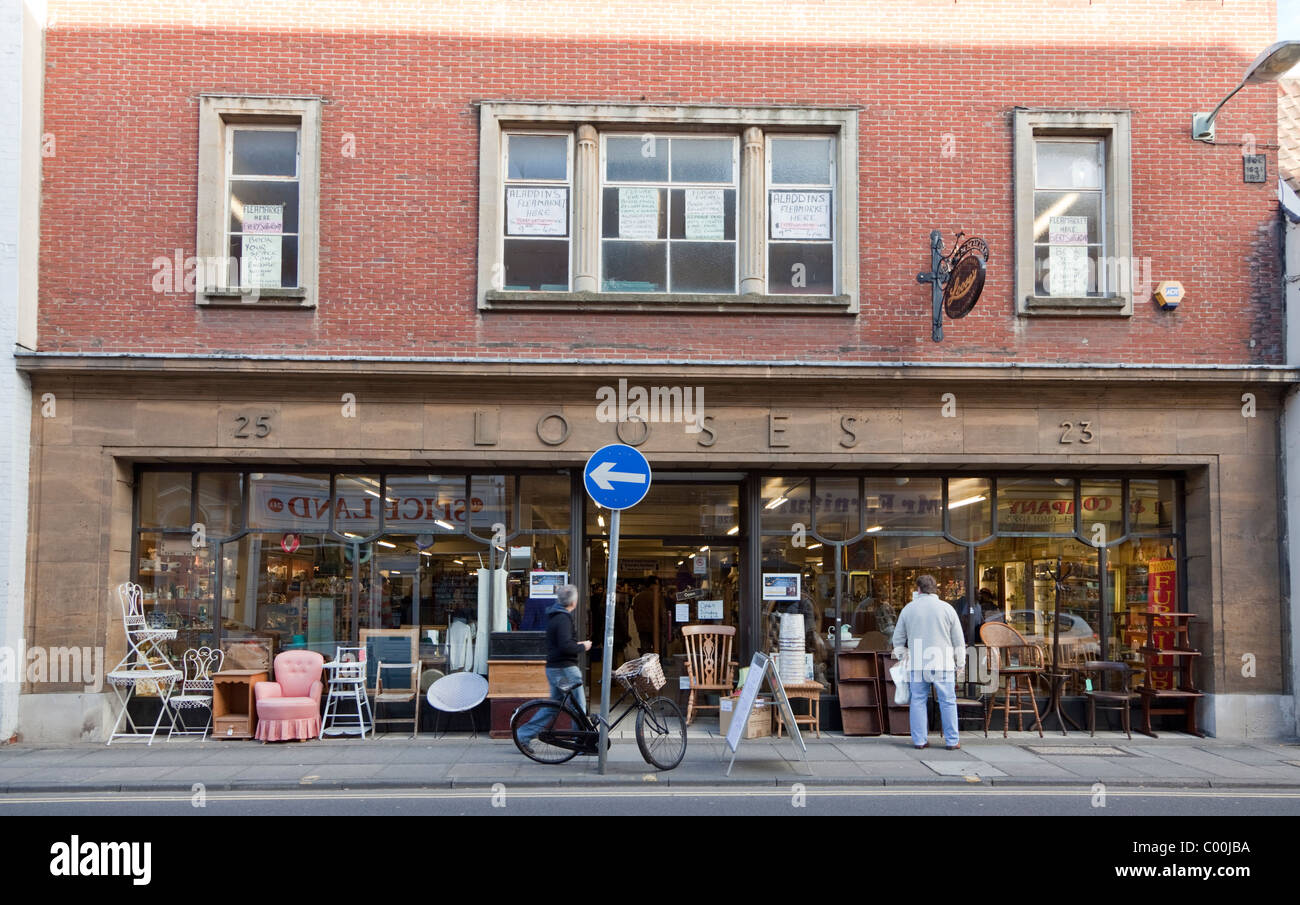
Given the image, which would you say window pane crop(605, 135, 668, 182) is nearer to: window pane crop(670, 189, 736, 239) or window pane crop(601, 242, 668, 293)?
window pane crop(670, 189, 736, 239)

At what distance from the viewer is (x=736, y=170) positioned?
13281 mm

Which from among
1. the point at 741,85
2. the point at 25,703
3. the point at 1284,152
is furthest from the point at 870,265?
the point at 25,703

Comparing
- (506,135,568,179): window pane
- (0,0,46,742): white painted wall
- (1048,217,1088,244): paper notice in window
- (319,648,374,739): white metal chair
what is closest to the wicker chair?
(1048,217,1088,244): paper notice in window

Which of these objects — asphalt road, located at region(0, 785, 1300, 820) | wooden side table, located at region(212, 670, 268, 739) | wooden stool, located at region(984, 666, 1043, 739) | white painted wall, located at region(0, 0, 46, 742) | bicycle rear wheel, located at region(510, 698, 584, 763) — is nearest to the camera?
asphalt road, located at region(0, 785, 1300, 820)

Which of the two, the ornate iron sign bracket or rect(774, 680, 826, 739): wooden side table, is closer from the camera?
the ornate iron sign bracket

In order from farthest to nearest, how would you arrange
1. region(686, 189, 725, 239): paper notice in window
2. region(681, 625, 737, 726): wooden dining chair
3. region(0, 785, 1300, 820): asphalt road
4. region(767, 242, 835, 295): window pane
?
region(686, 189, 725, 239): paper notice in window → region(767, 242, 835, 295): window pane → region(681, 625, 737, 726): wooden dining chair → region(0, 785, 1300, 820): asphalt road

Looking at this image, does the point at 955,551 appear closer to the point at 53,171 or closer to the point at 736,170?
the point at 736,170

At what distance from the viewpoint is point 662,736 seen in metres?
10.3

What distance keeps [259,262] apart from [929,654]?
28.8ft

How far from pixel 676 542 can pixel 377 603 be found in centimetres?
366

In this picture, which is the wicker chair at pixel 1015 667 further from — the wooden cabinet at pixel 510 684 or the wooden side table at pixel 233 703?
the wooden side table at pixel 233 703

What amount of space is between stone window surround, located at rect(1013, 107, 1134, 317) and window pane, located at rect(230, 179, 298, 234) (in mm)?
8519

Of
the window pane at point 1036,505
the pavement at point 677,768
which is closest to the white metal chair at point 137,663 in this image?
the pavement at point 677,768

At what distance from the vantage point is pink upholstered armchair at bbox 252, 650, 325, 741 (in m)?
11.9
